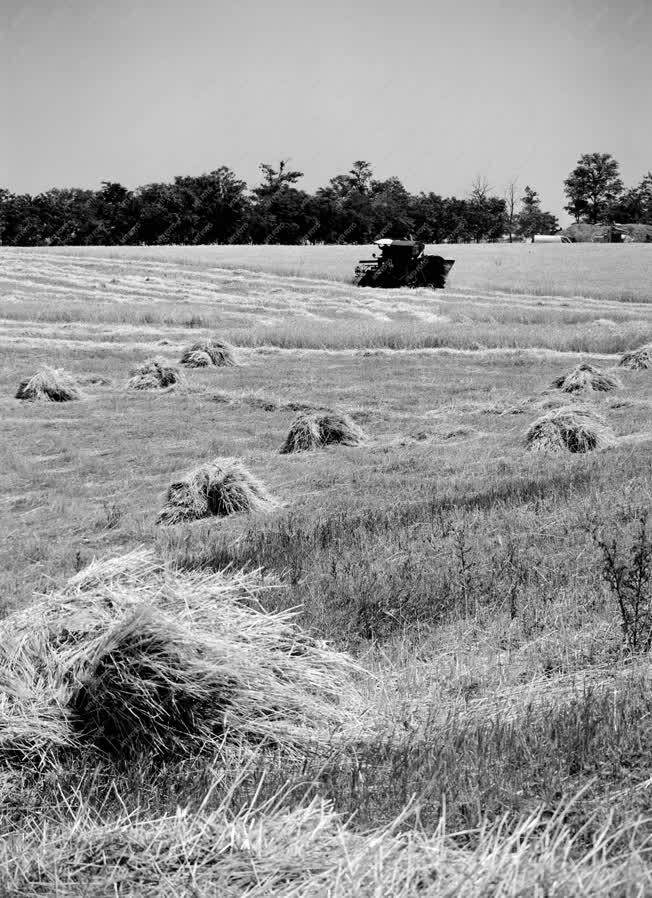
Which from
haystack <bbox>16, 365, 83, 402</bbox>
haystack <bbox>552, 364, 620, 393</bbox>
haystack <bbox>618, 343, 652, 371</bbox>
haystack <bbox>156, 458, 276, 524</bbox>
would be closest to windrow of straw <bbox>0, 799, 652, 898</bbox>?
haystack <bbox>156, 458, 276, 524</bbox>

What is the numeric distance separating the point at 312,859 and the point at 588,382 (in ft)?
50.4

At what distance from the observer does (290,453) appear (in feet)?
43.8

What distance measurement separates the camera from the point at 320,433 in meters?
13.6

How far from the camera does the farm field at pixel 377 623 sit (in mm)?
2885

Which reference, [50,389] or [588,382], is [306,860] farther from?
[50,389]

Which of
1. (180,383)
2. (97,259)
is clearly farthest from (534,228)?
(180,383)

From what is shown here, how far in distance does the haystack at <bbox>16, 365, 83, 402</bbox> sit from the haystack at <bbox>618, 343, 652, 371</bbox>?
11947mm

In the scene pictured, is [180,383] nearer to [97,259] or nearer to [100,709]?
[100,709]

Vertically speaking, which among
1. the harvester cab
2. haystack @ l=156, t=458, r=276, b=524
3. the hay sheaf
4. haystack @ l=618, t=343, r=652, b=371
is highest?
the harvester cab

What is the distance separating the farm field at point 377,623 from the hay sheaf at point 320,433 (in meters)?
0.34

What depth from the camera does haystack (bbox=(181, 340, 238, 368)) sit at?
73.9ft

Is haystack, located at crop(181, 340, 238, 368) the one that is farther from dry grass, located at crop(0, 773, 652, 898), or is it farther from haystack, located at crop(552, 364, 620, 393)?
dry grass, located at crop(0, 773, 652, 898)

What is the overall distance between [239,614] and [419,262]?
4117cm

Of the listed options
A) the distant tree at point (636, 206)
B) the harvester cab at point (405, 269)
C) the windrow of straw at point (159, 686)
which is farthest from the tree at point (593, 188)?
the windrow of straw at point (159, 686)
